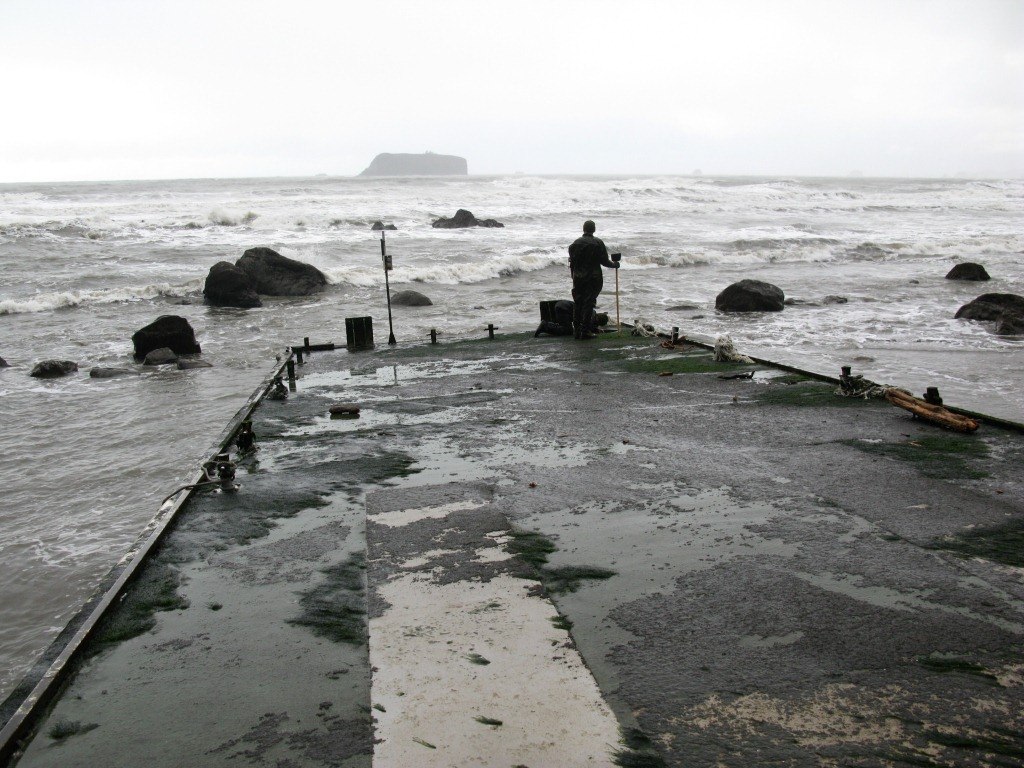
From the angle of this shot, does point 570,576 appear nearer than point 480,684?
No

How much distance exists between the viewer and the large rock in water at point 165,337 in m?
14.3

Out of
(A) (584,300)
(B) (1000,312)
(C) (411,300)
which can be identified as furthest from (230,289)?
(B) (1000,312)

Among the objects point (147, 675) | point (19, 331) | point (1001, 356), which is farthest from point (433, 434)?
point (19, 331)

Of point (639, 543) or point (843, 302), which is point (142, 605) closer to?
point (639, 543)

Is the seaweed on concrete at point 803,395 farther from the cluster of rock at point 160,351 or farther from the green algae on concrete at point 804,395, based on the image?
the cluster of rock at point 160,351

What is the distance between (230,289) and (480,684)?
62.5ft

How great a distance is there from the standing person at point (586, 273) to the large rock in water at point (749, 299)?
7223 millimetres

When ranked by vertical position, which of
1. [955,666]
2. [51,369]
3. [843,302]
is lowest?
[843,302]

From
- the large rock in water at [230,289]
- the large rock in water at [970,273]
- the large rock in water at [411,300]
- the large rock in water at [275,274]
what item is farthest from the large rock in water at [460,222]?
the large rock in water at [970,273]

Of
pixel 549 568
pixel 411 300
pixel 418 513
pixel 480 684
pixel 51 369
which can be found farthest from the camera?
pixel 411 300

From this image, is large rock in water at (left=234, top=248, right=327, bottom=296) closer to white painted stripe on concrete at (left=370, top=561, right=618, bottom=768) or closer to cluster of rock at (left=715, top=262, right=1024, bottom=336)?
cluster of rock at (left=715, top=262, right=1024, bottom=336)

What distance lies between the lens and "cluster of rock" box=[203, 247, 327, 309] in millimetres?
20734

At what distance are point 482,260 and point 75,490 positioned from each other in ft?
74.9

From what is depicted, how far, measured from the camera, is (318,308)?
816 inches
